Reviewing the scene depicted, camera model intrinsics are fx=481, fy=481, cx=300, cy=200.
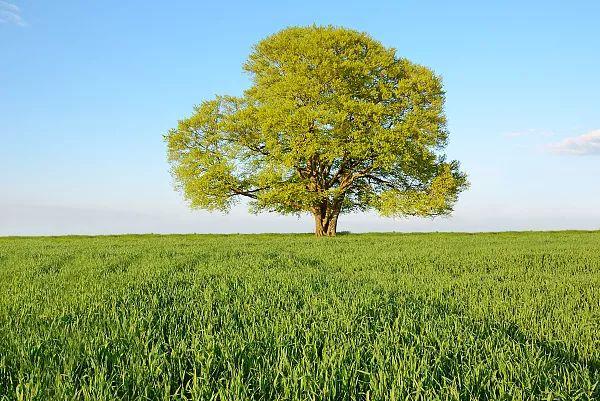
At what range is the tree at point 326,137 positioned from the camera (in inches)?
1318

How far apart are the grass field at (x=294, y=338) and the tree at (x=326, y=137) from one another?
74.7 feet

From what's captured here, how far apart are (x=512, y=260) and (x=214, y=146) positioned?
26831 millimetres

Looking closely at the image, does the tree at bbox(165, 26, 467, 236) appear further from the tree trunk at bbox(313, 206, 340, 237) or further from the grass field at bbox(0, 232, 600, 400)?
the grass field at bbox(0, 232, 600, 400)

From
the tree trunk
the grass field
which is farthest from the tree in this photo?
the grass field

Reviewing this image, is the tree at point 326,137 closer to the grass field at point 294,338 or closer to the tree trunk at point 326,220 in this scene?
the tree trunk at point 326,220

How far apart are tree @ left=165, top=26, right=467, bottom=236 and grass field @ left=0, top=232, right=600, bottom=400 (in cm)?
2277

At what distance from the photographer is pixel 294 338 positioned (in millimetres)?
4992

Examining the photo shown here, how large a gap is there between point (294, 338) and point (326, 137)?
94.9 ft

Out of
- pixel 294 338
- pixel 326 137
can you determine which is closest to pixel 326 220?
pixel 326 137

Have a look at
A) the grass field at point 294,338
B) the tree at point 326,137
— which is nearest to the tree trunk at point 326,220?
the tree at point 326,137

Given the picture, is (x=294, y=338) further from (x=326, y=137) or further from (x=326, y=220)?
(x=326, y=220)

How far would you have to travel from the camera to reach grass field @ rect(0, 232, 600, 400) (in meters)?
3.78

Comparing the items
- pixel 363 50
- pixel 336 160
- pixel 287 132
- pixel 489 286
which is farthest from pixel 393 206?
pixel 489 286

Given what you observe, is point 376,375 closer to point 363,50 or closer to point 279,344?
point 279,344
